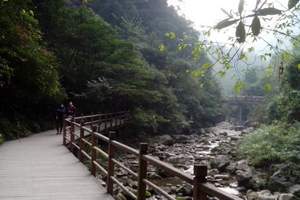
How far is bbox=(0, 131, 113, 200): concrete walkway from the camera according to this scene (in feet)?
22.2

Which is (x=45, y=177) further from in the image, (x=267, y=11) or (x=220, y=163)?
(x=220, y=163)

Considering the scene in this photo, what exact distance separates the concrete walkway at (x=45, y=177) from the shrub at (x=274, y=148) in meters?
8.95

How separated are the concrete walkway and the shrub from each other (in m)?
8.95

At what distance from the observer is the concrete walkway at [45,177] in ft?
22.2

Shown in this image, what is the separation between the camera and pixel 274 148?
18.0 meters

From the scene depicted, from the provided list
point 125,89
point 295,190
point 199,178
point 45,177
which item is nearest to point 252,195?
point 295,190

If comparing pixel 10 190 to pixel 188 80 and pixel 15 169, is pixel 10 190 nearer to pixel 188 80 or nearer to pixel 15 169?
pixel 15 169

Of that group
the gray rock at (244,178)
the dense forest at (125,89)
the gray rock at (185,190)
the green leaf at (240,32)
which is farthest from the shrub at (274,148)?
the green leaf at (240,32)

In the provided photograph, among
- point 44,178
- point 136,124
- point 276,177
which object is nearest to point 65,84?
point 136,124

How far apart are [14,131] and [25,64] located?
9.64 feet

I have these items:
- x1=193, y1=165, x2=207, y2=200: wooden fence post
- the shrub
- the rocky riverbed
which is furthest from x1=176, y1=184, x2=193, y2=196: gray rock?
x1=193, y1=165, x2=207, y2=200: wooden fence post

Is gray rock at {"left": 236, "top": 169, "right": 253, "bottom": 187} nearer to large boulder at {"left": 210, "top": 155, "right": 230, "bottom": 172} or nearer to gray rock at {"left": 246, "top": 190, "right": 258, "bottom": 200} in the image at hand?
gray rock at {"left": 246, "top": 190, "right": 258, "bottom": 200}

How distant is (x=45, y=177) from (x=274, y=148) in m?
12.4

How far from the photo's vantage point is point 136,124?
25594mm
